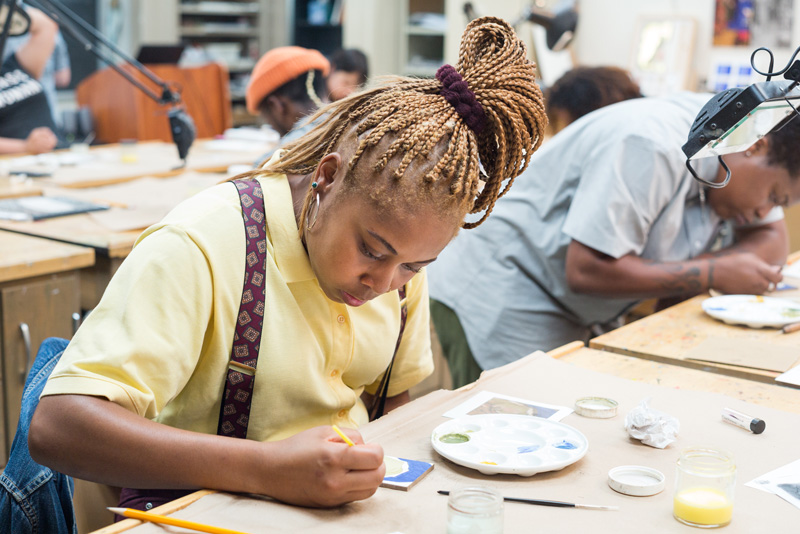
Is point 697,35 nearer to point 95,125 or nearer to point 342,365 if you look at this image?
point 95,125

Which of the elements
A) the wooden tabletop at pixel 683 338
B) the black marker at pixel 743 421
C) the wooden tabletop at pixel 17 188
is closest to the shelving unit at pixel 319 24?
the wooden tabletop at pixel 17 188

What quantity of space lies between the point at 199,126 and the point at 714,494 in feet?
18.0

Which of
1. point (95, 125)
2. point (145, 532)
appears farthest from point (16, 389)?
point (95, 125)

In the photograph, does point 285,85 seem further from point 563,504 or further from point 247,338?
point 563,504

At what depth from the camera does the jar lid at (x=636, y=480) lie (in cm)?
108

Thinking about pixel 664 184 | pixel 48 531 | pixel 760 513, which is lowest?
pixel 48 531

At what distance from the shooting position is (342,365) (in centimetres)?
132

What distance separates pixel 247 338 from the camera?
1.19 metres

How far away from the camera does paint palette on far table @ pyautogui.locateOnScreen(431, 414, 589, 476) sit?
3.69 ft

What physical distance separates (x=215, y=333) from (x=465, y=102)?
0.47 metres

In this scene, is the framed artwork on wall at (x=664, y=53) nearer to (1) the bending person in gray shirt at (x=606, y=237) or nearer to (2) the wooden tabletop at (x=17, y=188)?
(1) the bending person in gray shirt at (x=606, y=237)

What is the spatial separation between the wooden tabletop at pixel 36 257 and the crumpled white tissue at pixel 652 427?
1687 mm

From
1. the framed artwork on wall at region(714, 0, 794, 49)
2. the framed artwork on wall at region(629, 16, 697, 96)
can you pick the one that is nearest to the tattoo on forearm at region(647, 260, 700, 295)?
the framed artwork on wall at region(714, 0, 794, 49)

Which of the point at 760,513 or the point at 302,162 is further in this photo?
the point at 302,162
